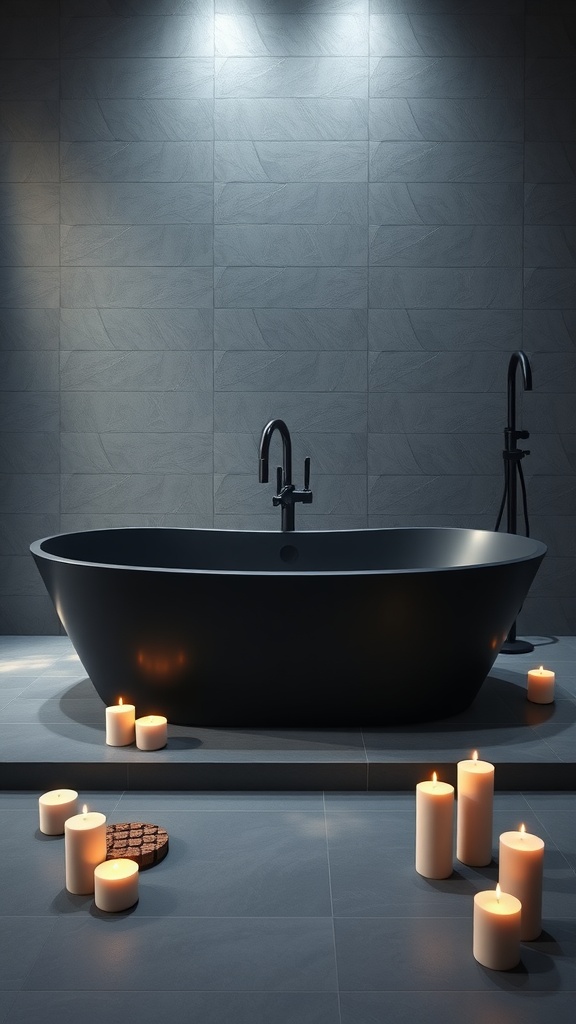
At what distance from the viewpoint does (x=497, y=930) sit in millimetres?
1591

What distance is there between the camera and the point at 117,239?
4.26 metres

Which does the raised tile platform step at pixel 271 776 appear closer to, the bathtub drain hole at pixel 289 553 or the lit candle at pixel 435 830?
the lit candle at pixel 435 830

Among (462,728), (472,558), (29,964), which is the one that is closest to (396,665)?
(462,728)

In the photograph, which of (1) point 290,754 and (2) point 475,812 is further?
(1) point 290,754

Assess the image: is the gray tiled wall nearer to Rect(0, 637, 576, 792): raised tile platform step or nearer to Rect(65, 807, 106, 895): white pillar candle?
Rect(0, 637, 576, 792): raised tile platform step

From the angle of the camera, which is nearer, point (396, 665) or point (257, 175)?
point (396, 665)

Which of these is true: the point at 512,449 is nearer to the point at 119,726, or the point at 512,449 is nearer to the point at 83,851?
the point at 119,726

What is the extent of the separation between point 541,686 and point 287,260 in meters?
2.33

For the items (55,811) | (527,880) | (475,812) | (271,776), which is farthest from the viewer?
(271,776)

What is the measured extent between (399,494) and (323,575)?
178 centimetres

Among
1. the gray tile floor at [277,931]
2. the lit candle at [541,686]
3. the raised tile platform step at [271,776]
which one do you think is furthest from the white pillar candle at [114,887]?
the lit candle at [541,686]

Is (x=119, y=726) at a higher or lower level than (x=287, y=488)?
lower

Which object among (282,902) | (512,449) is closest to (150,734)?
(282,902)

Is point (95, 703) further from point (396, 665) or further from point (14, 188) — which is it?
point (14, 188)
